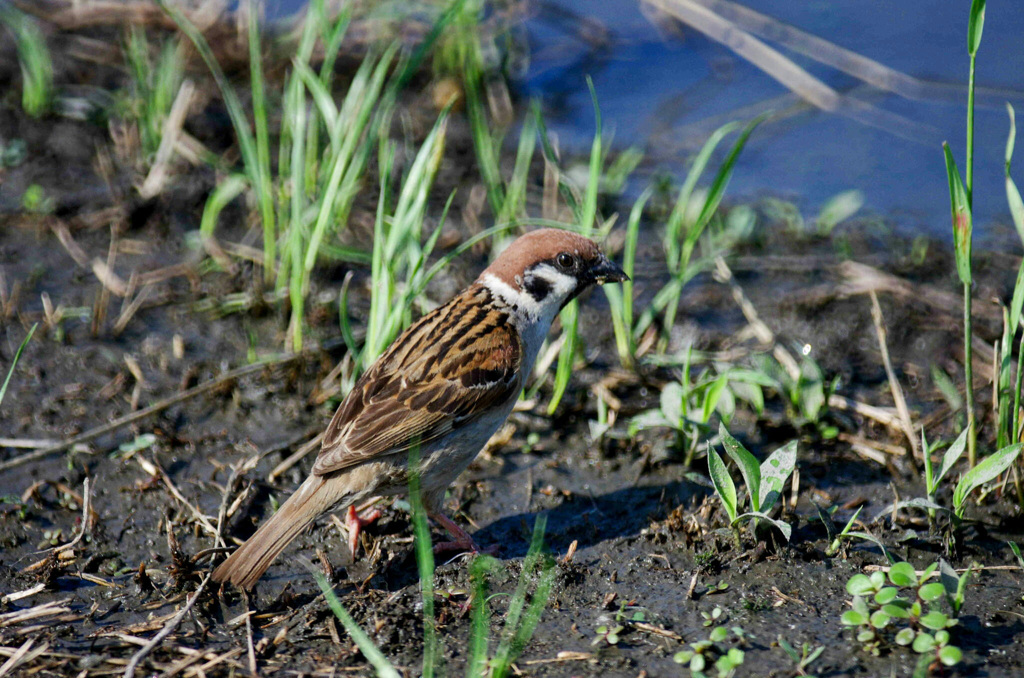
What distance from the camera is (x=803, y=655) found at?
3316mm

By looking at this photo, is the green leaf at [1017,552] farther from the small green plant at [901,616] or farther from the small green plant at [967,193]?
the small green plant at [967,193]

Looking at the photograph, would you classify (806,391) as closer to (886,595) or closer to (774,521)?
(774,521)

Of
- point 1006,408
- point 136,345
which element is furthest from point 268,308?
point 1006,408

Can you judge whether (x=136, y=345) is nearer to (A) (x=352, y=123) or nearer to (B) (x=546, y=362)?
(A) (x=352, y=123)

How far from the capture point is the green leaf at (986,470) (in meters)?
3.73

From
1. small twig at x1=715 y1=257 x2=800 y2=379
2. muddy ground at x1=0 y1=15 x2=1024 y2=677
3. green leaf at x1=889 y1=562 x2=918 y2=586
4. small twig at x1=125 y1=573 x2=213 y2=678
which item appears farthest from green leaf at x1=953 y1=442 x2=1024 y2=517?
small twig at x1=125 y1=573 x2=213 y2=678

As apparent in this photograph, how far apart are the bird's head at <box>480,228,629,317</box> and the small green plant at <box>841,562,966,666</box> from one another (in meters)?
1.90

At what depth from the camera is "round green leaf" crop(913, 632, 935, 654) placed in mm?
3223

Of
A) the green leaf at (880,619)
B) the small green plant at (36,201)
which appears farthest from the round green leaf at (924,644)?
the small green plant at (36,201)

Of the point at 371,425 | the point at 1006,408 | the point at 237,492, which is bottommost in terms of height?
the point at 237,492

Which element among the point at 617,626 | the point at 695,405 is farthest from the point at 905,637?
the point at 695,405

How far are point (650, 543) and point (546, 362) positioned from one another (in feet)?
4.31

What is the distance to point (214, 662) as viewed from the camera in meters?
3.36

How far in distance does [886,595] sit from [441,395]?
6.14 ft
